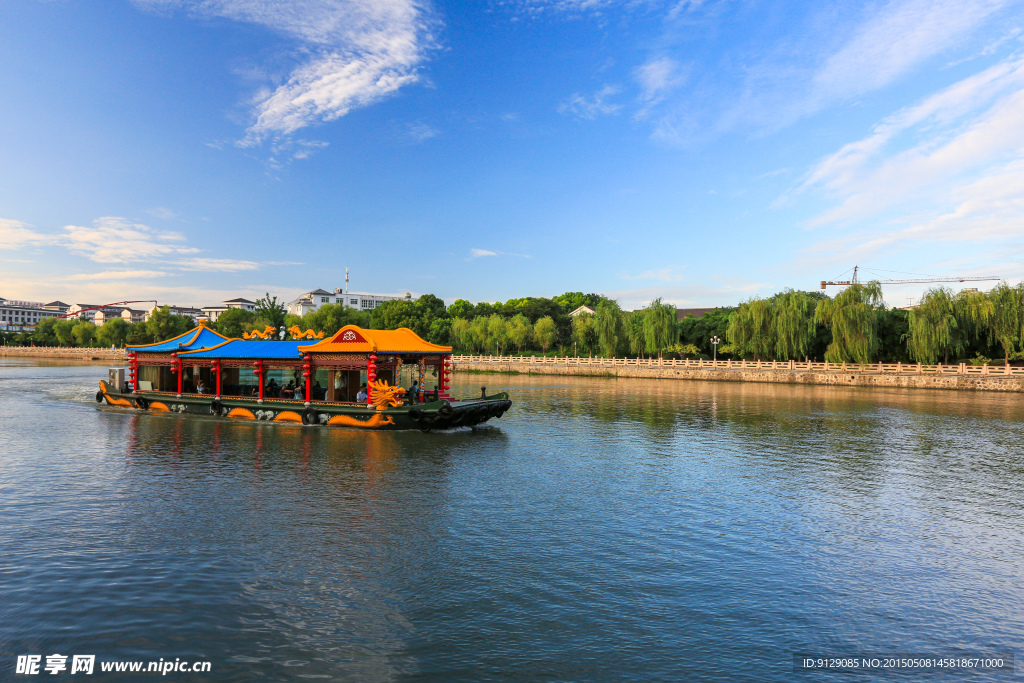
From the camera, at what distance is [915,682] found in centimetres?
650

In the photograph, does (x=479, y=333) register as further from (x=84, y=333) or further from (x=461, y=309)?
(x=84, y=333)

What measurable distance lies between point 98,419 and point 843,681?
2979cm

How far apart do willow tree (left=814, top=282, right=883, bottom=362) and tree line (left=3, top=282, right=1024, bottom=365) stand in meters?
0.08

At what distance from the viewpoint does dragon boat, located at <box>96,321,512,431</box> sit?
2216cm

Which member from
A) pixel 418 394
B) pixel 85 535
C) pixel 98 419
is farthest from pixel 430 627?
pixel 98 419

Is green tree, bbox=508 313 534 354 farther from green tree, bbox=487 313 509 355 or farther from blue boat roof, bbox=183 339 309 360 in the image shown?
blue boat roof, bbox=183 339 309 360

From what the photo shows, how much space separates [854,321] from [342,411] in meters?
46.3

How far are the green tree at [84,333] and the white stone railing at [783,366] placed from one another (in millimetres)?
87897

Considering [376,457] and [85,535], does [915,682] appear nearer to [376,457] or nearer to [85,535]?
[85,535]

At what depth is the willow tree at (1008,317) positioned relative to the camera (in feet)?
153

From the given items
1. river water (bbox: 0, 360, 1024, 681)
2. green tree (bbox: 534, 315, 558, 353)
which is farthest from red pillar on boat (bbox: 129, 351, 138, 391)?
green tree (bbox: 534, 315, 558, 353)

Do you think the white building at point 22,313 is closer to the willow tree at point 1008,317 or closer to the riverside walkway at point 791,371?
the riverside walkway at point 791,371

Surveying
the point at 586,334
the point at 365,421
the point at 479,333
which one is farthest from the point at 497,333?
the point at 365,421

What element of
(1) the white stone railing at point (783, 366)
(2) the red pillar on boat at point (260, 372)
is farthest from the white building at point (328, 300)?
(2) the red pillar on boat at point (260, 372)
